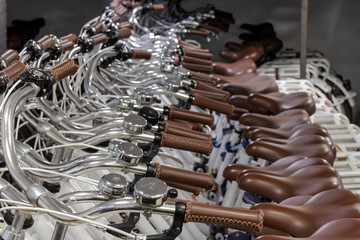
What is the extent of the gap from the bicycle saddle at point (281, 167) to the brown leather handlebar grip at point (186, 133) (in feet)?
0.69

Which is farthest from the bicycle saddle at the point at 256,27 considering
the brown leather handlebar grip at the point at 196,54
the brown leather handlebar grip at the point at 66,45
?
the brown leather handlebar grip at the point at 66,45

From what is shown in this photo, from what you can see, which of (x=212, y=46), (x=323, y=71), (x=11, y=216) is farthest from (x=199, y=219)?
(x=212, y=46)

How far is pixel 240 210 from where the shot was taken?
1210 mm

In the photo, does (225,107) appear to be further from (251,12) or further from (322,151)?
(251,12)

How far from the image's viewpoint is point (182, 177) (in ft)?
4.80

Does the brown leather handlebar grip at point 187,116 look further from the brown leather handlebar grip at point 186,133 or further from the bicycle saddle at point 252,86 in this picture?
the bicycle saddle at point 252,86

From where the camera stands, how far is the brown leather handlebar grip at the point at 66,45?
6.45 ft

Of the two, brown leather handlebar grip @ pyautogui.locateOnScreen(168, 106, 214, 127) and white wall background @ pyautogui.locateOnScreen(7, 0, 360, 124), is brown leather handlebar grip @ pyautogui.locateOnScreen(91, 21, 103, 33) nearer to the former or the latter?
brown leather handlebar grip @ pyautogui.locateOnScreen(168, 106, 214, 127)

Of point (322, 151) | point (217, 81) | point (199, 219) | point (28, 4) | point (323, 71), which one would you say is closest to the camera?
point (199, 219)

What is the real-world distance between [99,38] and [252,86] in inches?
48.9

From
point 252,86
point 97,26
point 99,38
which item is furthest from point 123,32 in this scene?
point 252,86

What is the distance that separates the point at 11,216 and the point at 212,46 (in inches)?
215

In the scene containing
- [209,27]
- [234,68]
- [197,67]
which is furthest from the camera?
[209,27]

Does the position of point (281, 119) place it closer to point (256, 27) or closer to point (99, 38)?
point (99, 38)
